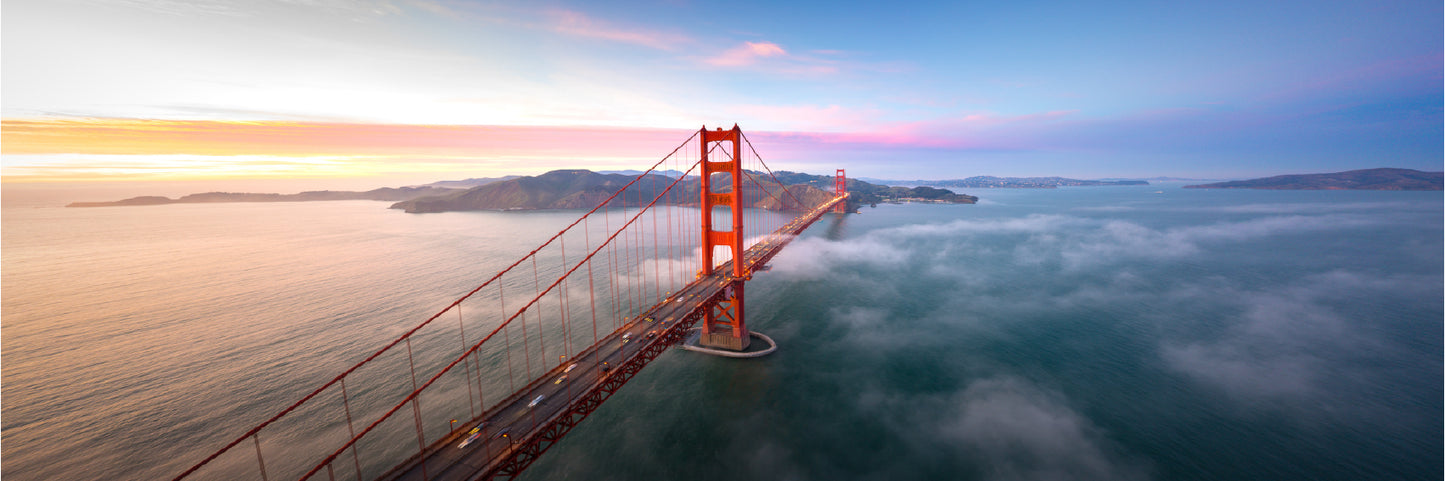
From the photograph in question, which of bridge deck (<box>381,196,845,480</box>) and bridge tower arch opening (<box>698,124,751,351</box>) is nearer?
bridge deck (<box>381,196,845,480</box>)

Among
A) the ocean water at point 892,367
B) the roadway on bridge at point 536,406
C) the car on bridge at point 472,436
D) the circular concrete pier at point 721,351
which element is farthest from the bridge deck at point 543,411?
the circular concrete pier at point 721,351

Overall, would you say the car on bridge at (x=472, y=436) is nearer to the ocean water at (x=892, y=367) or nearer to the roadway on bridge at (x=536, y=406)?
the roadway on bridge at (x=536, y=406)

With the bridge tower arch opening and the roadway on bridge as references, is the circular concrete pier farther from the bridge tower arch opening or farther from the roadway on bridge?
the roadway on bridge

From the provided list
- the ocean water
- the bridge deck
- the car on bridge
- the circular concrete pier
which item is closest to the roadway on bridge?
the bridge deck

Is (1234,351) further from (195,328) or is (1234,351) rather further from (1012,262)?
(195,328)

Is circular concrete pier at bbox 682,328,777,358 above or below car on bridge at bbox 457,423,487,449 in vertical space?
below

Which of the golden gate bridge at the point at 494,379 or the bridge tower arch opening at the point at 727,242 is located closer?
the golden gate bridge at the point at 494,379

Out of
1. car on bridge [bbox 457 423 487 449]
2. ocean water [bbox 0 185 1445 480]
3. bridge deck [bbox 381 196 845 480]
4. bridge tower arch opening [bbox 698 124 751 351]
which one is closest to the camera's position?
bridge deck [bbox 381 196 845 480]

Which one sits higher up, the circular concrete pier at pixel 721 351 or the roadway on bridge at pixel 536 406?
the roadway on bridge at pixel 536 406
